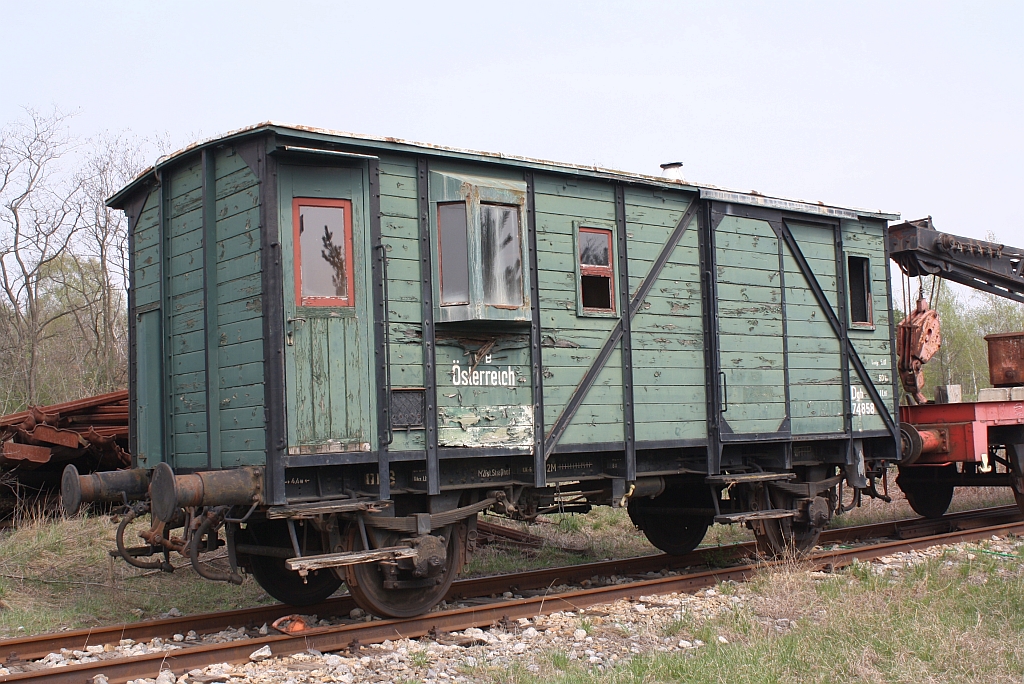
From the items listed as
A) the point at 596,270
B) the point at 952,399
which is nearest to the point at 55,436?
the point at 596,270

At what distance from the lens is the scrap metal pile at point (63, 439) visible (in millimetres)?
11297

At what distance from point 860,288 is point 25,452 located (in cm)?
1023

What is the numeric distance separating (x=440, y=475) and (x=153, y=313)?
3012 millimetres

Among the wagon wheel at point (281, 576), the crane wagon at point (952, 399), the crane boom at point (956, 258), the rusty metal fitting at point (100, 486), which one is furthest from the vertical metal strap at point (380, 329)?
the crane boom at point (956, 258)

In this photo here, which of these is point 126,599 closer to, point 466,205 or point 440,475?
point 440,475

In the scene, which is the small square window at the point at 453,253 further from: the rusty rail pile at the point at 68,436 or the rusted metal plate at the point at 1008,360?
the rusted metal plate at the point at 1008,360

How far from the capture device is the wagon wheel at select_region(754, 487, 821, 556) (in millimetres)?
10102

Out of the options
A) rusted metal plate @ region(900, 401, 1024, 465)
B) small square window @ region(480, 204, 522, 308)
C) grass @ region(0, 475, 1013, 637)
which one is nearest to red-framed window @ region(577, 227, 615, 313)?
small square window @ region(480, 204, 522, 308)

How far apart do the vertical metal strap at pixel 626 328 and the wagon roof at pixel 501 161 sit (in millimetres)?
356

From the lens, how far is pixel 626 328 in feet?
28.7

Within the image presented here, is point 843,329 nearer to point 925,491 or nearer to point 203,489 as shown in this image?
point 925,491

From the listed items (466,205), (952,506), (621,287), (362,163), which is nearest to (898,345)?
(952,506)

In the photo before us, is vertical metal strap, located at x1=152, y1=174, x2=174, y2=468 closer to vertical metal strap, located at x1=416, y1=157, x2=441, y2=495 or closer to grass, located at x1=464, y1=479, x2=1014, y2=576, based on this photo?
vertical metal strap, located at x1=416, y1=157, x2=441, y2=495

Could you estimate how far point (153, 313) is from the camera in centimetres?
834
